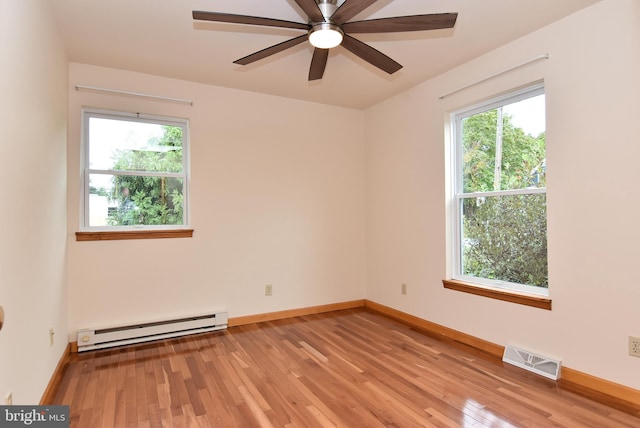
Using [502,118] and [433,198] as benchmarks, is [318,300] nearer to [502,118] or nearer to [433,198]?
[433,198]

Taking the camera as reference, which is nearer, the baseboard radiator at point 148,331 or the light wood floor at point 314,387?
the light wood floor at point 314,387

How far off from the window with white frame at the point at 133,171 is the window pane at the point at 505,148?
2.85m

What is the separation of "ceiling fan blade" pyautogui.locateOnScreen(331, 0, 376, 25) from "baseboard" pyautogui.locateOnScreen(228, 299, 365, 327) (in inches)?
119

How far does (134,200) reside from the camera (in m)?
Answer: 3.35

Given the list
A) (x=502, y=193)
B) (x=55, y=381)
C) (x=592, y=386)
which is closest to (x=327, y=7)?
(x=502, y=193)

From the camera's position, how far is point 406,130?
12.6ft

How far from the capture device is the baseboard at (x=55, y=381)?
2182 millimetres

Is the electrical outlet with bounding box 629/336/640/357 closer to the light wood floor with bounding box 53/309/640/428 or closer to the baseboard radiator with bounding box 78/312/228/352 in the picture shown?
the light wood floor with bounding box 53/309/640/428

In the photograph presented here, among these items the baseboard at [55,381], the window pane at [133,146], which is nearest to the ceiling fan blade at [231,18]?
the window pane at [133,146]

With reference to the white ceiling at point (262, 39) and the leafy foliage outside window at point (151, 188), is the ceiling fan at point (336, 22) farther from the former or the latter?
the leafy foliage outside window at point (151, 188)

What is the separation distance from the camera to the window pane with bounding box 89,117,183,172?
322 centimetres

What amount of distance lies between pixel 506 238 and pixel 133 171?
3.49 metres

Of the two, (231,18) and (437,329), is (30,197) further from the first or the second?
(437,329)

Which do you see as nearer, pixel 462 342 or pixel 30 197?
pixel 30 197
